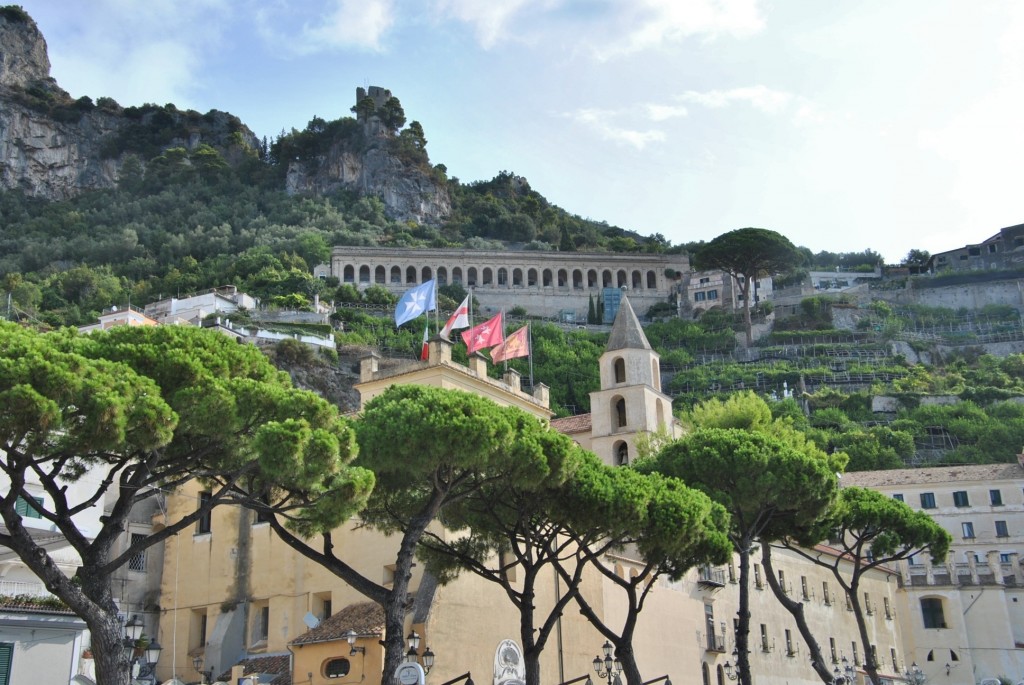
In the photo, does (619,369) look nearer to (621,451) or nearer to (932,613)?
(621,451)

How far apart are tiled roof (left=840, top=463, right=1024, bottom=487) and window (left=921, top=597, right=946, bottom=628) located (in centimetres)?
749

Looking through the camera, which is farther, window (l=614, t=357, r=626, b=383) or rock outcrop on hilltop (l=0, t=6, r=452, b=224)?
rock outcrop on hilltop (l=0, t=6, r=452, b=224)

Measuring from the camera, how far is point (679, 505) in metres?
24.4

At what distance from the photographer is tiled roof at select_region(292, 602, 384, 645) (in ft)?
88.2

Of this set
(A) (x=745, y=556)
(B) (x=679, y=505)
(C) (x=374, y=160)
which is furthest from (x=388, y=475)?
(C) (x=374, y=160)

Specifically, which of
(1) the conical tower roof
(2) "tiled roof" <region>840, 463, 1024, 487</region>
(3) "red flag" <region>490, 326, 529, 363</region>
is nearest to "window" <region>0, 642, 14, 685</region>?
(3) "red flag" <region>490, 326, 529, 363</region>

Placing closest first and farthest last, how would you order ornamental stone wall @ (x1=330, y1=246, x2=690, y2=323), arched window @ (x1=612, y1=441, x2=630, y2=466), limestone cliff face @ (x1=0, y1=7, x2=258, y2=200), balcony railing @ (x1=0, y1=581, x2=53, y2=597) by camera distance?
balcony railing @ (x1=0, y1=581, x2=53, y2=597)
arched window @ (x1=612, y1=441, x2=630, y2=466)
ornamental stone wall @ (x1=330, y1=246, x2=690, y2=323)
limestone cliff face @ (x1=0, y1=7, x2=258, y2=200)

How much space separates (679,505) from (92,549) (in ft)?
40.4

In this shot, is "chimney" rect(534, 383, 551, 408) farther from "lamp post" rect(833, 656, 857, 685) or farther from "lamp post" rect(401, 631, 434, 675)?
"lamp post" rect(401, 631, 434, 675)

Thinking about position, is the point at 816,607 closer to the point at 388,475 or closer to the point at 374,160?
the point at 388,475

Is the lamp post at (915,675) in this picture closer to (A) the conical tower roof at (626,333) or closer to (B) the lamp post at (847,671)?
(B) the lamp post at (847,671)

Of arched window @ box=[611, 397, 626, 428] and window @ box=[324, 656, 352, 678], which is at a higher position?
arched window @ box=[611, 397, 626, 428]

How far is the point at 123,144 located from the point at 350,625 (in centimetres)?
11206

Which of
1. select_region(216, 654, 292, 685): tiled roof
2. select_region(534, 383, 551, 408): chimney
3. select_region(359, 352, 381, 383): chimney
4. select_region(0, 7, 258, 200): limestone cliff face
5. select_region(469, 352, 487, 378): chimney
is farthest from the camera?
select_region(0, 7, 258, 200): limestone cliff face
